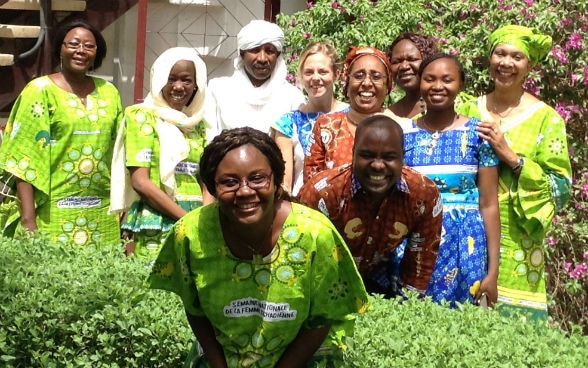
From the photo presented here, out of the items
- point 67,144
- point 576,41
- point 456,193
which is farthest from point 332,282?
point 576,41

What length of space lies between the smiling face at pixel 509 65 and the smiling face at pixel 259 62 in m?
1.21

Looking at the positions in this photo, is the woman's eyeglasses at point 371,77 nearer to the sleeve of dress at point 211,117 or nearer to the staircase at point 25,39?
the sleeve of dress at point 211,117

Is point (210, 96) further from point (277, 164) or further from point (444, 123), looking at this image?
point (277, 164)

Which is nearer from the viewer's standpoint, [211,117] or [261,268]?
[261,268]

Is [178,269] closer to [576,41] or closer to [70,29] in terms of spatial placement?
[70,29]

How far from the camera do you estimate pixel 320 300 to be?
11.8 ft

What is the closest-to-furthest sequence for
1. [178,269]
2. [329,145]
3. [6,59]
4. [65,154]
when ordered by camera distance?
1. [178,269]
2. [329,145]
3. [65,154]
4. [6,59]

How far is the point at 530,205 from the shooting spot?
5.06 m

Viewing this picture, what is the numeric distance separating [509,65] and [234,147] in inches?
84.8

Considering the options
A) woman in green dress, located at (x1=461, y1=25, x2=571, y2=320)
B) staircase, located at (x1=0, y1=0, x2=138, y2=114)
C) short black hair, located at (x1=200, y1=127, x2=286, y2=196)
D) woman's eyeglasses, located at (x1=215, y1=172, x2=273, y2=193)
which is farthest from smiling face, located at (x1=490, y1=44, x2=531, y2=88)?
staircase, located at (x1=0, y1=0, x2=138, y2=114)

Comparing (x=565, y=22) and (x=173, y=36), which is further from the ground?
(x=565, y=22)

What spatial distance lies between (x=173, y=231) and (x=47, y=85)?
2.35 m

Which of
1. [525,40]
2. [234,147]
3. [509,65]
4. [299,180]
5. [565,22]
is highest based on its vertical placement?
[565,22]

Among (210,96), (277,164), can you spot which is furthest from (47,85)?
(277,164)
